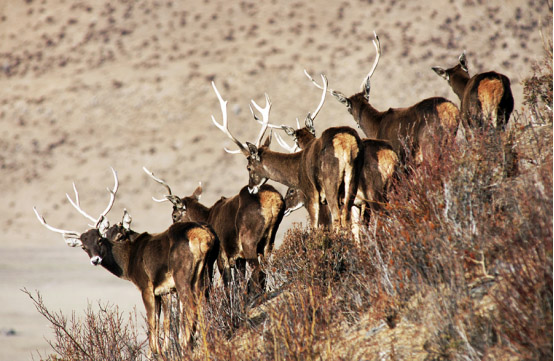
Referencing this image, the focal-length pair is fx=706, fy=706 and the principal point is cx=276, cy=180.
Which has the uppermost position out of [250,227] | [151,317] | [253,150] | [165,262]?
[253,150]

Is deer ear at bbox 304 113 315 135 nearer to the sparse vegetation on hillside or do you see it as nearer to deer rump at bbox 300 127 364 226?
deer rump at bbox 300 127 364 226

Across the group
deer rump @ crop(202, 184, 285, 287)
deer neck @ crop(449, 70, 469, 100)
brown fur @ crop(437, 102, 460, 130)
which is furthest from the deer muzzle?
deer neck @ crop(449, 70, 469, 100)

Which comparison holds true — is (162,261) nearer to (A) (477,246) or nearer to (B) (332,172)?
(B) (332,172)

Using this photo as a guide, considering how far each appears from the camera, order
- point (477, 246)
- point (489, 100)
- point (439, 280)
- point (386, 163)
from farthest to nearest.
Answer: point (489, 100) → point (386, 163) → point (477, 246) → point (439, 280)

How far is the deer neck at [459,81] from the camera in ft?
40.8

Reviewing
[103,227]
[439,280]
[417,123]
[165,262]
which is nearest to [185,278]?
[165,262]

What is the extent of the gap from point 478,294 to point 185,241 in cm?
440

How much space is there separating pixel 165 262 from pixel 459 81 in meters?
6.21

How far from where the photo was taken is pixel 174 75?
45.7m

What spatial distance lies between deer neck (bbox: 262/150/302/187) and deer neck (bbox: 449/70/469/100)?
3.25m

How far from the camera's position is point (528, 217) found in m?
6.13

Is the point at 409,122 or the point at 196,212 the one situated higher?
the point at 409,122

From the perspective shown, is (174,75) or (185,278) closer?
(185,278)

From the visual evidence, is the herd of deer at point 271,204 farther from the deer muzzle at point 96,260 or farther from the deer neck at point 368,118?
the deer neck at point 368,118
